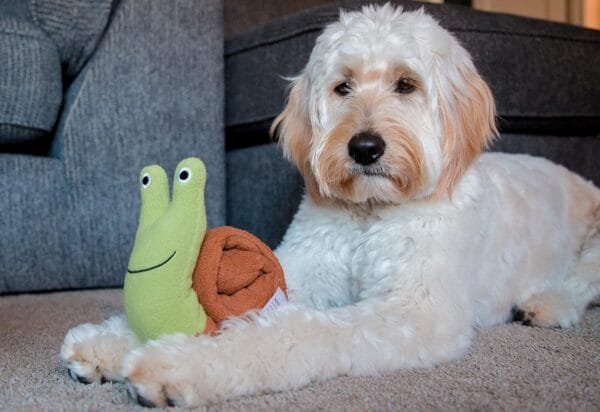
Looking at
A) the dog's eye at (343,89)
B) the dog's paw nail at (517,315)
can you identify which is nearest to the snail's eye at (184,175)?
the dog's eye at (343,89)

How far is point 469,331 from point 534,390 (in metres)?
0.32

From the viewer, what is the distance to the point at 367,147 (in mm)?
1516

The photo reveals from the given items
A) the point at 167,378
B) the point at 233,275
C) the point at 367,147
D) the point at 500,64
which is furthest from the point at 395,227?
the point at 500,64

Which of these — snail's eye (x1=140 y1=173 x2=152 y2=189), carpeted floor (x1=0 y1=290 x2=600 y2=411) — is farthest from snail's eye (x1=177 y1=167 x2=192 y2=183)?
carpeted floor (x1=0 y1=290 x2=600 y2=411)

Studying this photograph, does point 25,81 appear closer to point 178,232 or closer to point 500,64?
point 178,232

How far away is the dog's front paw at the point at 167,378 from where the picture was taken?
3.37 feet

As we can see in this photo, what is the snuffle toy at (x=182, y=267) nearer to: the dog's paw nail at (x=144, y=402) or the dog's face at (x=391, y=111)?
the dog's paw nail at (x=144, y=402)

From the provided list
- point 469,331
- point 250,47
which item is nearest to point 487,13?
point 250,47

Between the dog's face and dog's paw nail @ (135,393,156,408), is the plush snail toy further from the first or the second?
the dog's face

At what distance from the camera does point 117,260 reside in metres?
2.40

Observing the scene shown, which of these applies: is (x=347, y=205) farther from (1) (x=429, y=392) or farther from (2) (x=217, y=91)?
(2) (x=217, y=91)

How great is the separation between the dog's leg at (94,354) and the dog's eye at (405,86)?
2.96ft

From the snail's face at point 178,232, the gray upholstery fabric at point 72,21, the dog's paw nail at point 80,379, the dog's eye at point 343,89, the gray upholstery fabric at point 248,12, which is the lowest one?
the dog's paw nail at point 80,379

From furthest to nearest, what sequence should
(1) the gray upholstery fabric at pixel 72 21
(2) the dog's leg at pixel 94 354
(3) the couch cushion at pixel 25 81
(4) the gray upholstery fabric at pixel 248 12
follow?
1. (4) the gray upholstery fabric at pixel 248 12
2. (1) the gray upholstery fabric at pixel 72 21
3. (3) the couch cushion at pixel 25 81
4. (2) the dog's leg at pixel 94 354
